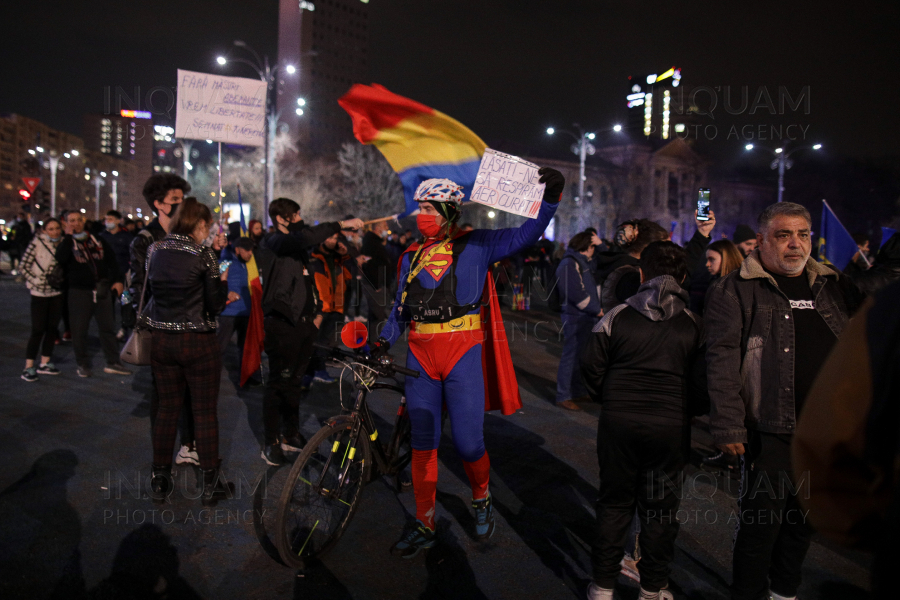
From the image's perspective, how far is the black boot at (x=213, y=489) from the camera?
174 inches

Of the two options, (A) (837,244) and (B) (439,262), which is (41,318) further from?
(A) (837,244)

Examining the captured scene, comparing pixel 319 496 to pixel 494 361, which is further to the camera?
pixel 494 361

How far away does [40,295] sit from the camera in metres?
7.72

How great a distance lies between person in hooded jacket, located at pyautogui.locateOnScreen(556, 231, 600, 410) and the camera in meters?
7.39

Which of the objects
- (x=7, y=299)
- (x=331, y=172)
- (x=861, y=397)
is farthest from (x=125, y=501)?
(x=331, y=172)

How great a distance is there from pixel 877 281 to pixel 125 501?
5.54 meters

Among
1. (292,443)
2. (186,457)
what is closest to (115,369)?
(186,457)

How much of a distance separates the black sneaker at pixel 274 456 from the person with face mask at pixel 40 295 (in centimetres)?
440

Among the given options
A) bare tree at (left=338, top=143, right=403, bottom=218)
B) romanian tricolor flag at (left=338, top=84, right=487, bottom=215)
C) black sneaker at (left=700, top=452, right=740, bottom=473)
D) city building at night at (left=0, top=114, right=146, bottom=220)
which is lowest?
black sneaker at (left=700, top=452, right=740, bottom=473)

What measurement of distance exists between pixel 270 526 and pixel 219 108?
7.68m

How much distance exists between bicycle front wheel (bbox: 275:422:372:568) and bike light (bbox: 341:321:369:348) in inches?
19.8

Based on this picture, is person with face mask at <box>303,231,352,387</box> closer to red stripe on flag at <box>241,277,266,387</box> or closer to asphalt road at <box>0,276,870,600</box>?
red stripe on flag at <box>241,277,266,387</box>

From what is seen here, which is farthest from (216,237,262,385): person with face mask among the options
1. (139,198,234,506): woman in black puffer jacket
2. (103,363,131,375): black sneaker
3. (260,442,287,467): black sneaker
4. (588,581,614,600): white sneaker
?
(588,581,614,600): white sneaker

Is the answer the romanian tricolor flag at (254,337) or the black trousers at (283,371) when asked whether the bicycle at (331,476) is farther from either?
the romanian tricolor flag at (254,337)
